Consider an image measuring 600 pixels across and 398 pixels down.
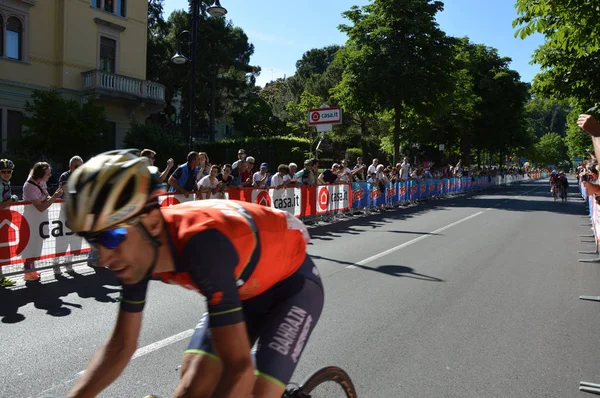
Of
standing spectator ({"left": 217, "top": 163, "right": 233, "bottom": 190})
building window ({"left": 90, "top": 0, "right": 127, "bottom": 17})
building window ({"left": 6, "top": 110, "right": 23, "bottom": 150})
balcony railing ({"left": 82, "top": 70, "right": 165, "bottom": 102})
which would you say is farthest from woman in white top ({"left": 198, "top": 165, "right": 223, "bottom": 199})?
building window ({"left": 90, "top": 0, "right": 127, "bottom": 17})

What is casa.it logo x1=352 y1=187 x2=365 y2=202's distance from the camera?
17.5 meters

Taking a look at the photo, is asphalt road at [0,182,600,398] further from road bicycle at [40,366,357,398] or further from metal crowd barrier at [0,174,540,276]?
road bicycle at [40,366,357,398]

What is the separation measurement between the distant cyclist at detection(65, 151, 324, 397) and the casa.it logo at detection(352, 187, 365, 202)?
50.2 feet

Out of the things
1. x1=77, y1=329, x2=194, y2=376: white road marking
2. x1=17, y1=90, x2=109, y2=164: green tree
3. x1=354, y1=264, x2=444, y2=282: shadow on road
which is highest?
x1=17, y1=90, x2=109, y2=164: green tree

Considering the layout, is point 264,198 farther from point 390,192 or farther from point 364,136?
point 364,136

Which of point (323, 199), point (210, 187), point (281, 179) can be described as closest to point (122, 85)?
point (323, 199)

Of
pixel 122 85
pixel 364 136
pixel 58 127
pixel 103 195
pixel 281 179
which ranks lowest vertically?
pixel 281 179

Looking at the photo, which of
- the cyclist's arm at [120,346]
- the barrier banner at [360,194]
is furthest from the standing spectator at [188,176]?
the cyclist's arm at [120,346]

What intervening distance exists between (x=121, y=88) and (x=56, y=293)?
23.9m

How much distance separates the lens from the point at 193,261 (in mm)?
1737

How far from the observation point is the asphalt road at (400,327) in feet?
13.0

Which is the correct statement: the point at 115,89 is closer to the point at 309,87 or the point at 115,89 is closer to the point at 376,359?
the point at 376,359

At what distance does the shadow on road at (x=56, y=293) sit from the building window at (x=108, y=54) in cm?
2390

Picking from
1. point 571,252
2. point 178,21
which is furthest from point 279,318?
point 178,21
